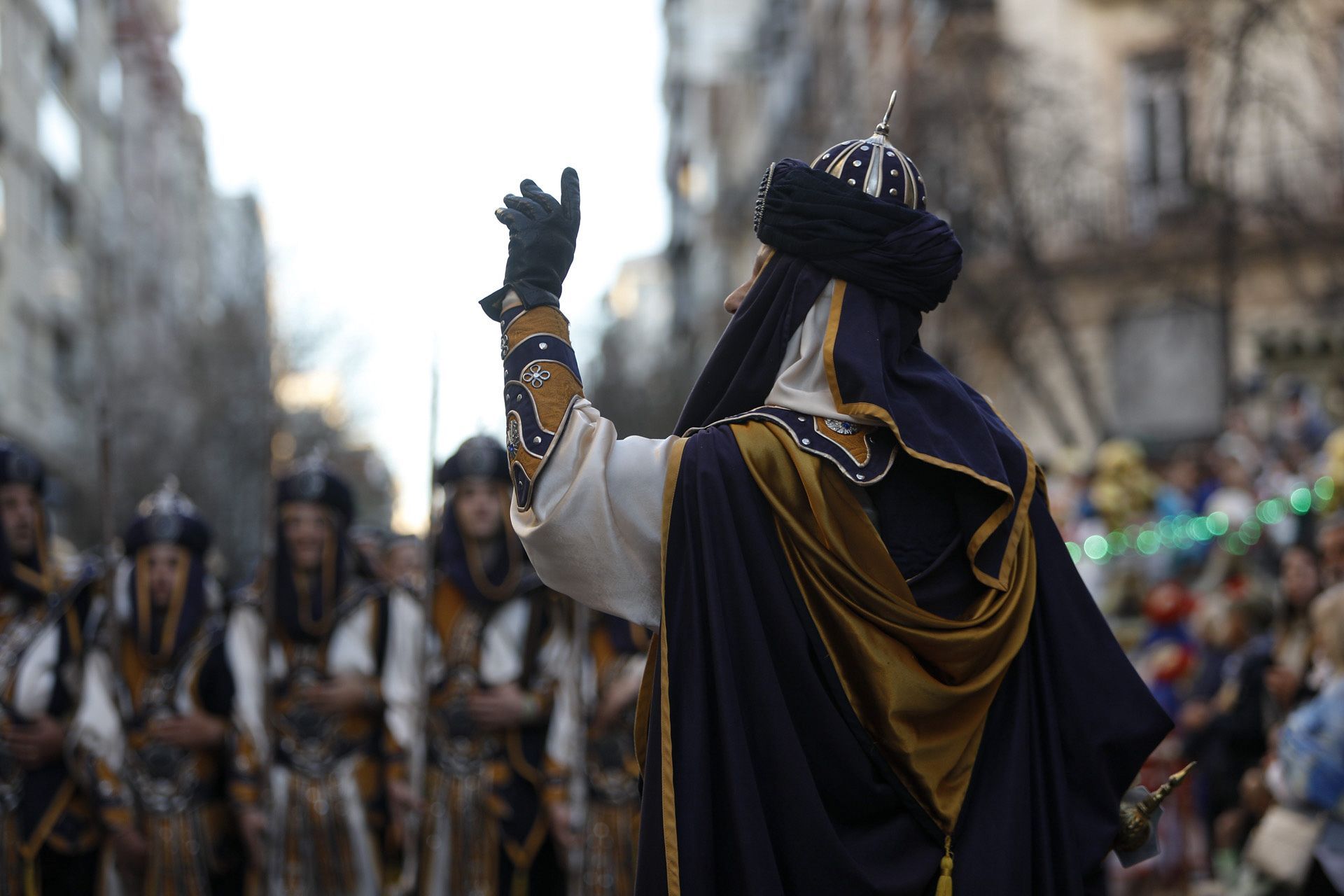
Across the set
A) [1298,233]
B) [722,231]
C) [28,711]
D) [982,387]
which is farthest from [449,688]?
[722,231]

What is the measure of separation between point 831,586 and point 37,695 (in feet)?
15.4

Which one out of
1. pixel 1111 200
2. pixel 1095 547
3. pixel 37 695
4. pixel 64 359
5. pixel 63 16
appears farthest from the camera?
pixel 64 359

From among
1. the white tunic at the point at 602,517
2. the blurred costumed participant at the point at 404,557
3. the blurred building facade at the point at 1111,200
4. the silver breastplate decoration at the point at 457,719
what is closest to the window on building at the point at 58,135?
the blurred building facade at the point at 1111,200

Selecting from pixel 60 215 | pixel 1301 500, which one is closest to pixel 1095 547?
pixel 1301 500

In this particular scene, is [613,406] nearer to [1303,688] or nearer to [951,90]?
[951,90]

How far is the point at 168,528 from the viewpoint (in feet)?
24.4

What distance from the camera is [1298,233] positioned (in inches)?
689

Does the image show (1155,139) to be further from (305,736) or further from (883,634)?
(883,634)

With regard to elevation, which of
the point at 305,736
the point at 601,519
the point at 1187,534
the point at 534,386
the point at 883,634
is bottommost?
the point at 305,736

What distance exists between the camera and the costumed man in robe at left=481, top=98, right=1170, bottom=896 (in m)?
3.05

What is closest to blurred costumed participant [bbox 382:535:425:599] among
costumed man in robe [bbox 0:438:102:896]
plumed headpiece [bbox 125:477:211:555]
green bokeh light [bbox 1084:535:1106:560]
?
plumed headpiece [bbox 125:477:211:555]

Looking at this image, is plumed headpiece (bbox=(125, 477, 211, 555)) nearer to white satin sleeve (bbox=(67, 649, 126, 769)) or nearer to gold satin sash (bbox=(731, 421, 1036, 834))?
white satin sleeve (bbox=(67, 649, 126, 769))

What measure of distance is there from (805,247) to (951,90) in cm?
1767

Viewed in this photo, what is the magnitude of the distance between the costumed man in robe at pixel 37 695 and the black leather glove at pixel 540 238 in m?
4.32
